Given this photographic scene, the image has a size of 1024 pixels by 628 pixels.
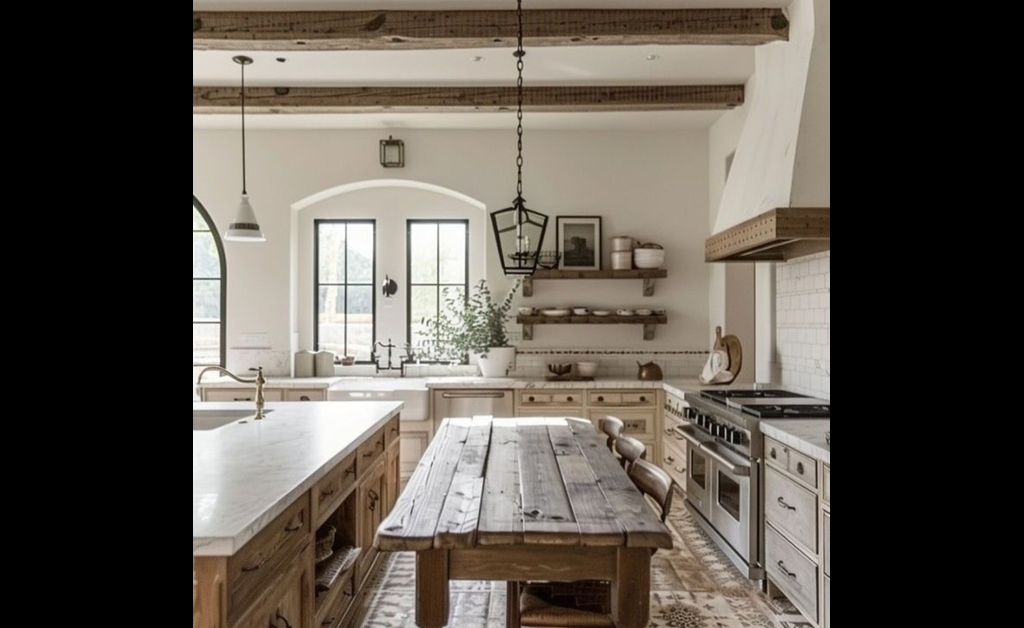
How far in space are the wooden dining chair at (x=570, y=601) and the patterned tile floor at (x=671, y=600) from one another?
0.84m

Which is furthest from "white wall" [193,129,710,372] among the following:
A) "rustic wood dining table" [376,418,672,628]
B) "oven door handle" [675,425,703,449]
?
"rustic wood dining table" [376,418,672,628]

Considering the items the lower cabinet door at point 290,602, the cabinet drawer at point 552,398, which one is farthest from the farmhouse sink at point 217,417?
the cabinet drawer at point 552,398

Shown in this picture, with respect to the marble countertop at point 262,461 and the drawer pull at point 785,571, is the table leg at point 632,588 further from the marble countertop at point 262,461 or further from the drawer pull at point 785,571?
the drawer pull at point 785,571

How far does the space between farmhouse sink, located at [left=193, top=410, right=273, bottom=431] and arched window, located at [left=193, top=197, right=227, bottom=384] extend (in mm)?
2936

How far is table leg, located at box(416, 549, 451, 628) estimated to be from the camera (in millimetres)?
1920

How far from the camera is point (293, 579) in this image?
2.15 meters

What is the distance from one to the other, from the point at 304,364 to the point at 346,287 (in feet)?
2.80
